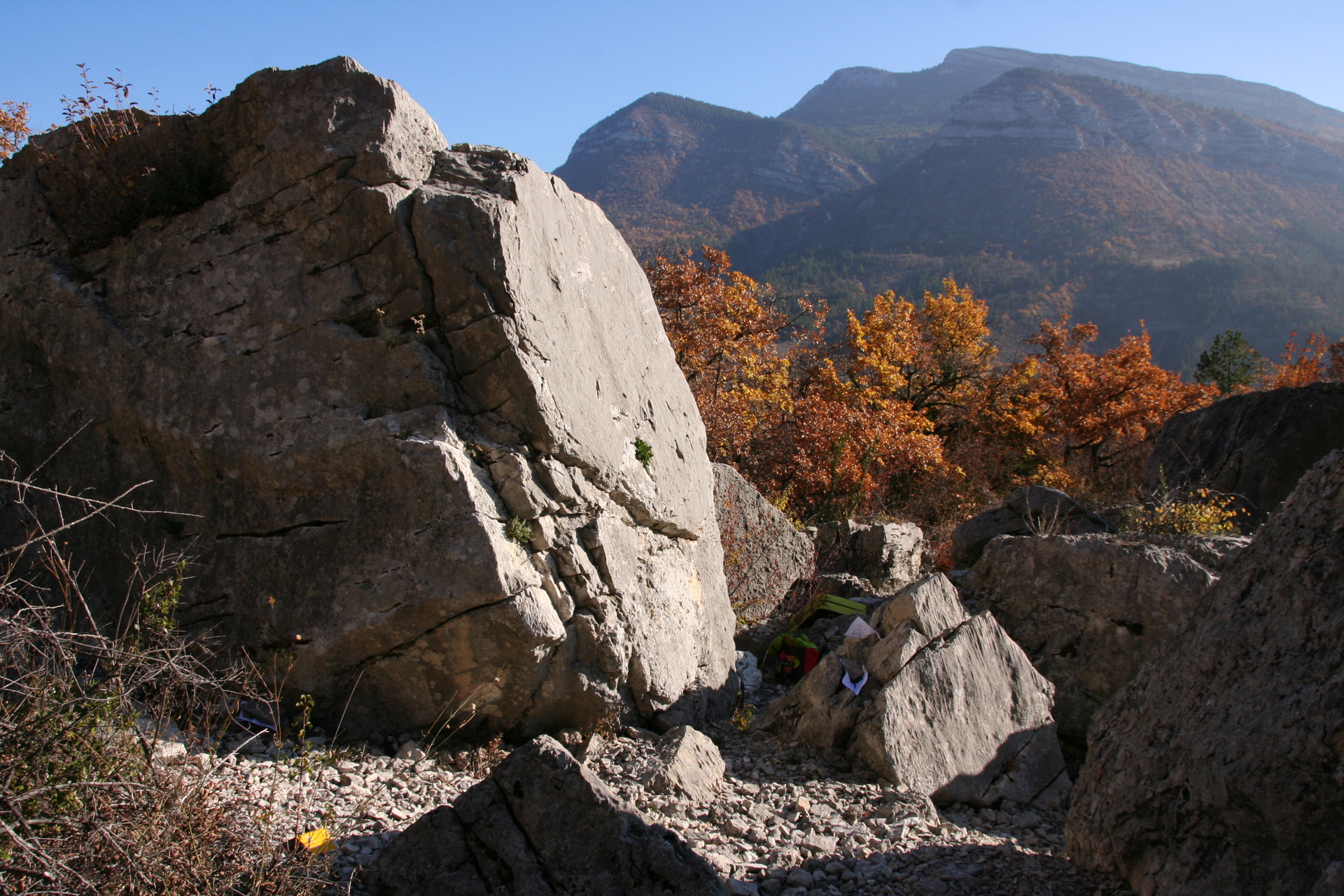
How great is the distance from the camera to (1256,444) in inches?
421

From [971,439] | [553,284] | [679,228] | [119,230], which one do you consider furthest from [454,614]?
[679,228]

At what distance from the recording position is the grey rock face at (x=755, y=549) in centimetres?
888

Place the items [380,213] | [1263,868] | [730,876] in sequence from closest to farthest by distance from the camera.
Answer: [1263,868]
[730,876]
[380,213]

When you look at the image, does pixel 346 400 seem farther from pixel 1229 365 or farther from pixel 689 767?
pixel 1229 365

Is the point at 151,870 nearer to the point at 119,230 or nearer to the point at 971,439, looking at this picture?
the point at 119,230

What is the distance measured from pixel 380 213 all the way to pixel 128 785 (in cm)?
345

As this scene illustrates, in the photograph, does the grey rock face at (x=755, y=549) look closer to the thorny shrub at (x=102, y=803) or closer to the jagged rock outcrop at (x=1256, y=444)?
the jagged rock outcrop at (x=1256, y=444)

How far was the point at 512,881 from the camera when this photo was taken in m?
3.40

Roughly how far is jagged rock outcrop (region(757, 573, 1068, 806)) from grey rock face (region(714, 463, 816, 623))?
2.64 metres

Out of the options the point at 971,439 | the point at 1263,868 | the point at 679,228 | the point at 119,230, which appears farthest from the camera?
the point at 679,228

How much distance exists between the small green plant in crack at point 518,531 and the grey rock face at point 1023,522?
282 inches

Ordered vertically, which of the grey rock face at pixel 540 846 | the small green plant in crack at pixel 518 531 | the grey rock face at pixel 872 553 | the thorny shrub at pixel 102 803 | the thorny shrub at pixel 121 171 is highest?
the thorny shrub at pixel 121 171

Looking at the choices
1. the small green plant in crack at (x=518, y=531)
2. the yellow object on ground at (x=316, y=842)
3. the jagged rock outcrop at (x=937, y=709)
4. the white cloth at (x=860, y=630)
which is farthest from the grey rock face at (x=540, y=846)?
the white cloth at (x=860, y=630)

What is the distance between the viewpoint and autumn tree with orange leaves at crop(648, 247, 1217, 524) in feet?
46.5
